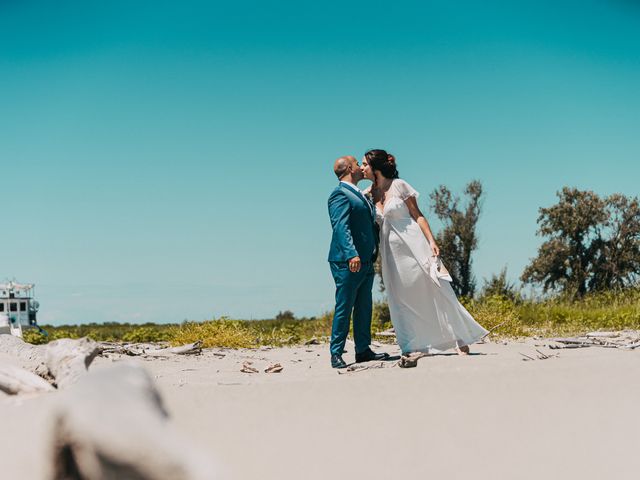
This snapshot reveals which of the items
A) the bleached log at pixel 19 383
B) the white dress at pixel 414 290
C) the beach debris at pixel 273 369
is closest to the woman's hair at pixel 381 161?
the white dress at pixel 414 290

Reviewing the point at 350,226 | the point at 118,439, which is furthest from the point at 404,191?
the point at 118,439

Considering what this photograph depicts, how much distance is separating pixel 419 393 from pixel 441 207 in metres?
17.9

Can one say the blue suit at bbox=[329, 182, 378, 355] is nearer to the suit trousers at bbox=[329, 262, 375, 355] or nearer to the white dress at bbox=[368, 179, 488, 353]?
the suit trousers at bbox=[329, 262, 375, 355]

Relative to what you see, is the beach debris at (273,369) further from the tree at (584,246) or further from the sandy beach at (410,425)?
the tree at (584,246)

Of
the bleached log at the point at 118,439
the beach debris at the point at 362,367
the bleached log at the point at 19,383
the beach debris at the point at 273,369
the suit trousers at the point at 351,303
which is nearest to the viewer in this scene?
the bleached log at the point at 118,439

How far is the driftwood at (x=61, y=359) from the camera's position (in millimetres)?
5531

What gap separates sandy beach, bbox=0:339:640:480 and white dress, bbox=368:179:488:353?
2.16 meters

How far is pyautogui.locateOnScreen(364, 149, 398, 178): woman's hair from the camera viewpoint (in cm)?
816

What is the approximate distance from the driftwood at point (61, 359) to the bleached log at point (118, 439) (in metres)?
2.80

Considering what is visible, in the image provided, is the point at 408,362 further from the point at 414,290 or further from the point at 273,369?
the point at 273,369

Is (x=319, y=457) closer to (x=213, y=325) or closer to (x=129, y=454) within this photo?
(x=129, y=454)

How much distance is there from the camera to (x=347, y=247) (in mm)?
7387

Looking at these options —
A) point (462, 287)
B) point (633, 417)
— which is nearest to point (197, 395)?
point (633, 417)

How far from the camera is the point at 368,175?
8.19m
